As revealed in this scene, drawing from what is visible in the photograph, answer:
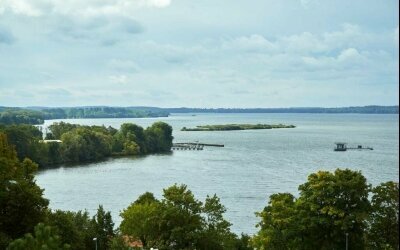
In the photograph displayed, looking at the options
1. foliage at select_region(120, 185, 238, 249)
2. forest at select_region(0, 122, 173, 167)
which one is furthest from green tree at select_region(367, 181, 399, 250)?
forest at select_region(0, 122, 173, 167)

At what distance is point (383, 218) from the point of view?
34.7 m

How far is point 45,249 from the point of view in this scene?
69.8 ft

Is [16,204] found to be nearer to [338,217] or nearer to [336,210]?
[336,210]

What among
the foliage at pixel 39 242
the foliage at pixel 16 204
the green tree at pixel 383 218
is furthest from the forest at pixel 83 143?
the foliage at pixel 39 242

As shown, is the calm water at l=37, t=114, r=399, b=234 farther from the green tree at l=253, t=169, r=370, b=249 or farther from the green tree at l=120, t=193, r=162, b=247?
the green tree at l=253, t=169, r=370, b=249

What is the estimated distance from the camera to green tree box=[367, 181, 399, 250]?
3444 cm

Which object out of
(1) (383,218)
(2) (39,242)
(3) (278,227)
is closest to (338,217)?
(1) (383,218)

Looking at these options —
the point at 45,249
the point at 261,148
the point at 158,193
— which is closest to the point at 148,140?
the point at 261,148

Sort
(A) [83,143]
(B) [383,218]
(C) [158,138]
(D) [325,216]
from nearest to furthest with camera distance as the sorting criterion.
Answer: (B) [383,218] < (D) [325,216] < (A) [83,143] < (C) [158,138]

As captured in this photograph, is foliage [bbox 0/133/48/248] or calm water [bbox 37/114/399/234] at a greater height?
foliage [bbox 0/133/48/248]

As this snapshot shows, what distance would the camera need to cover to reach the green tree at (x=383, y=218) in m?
34.4

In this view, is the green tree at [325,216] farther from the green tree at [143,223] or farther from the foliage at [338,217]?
the green tree at [143,223]

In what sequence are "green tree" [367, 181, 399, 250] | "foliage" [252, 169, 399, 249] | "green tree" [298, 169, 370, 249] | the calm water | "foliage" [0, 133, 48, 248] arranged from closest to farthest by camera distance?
"foliage" [0, 133, 48, 248] → "green tree" [367, 181, 399, 250] → "foliage" [252, 169, 399, 249] → "green tree" [298, 169, 370, 249] → the calm water

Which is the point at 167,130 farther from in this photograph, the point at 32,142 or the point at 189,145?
the point at 32,142
